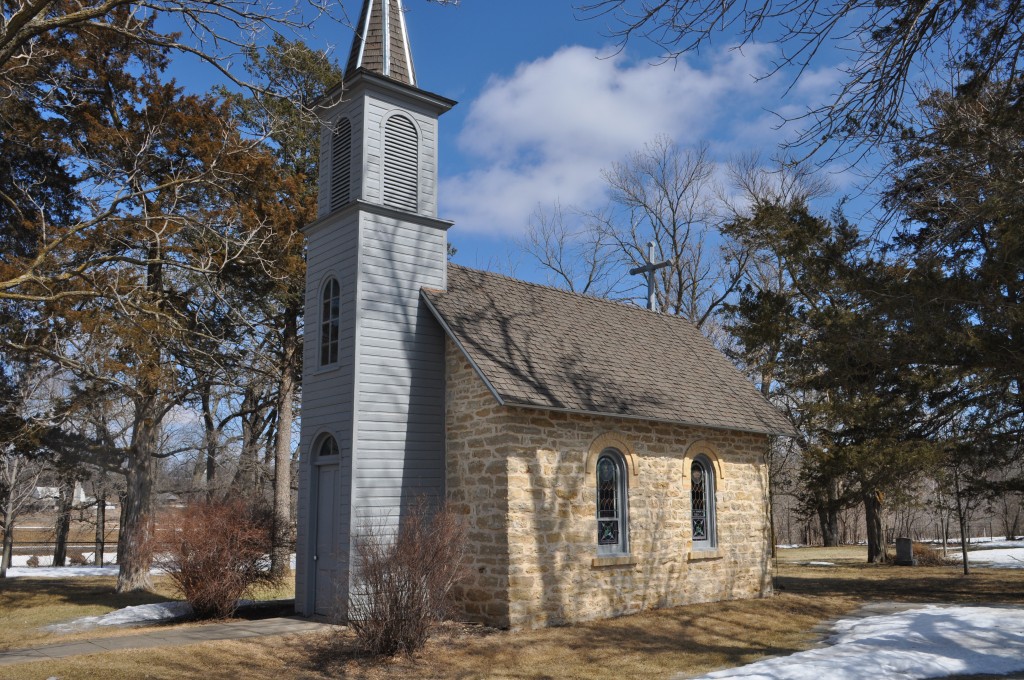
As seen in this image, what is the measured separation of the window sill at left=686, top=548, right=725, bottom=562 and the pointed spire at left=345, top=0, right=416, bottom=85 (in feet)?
33.4

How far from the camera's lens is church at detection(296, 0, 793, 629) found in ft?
39.0

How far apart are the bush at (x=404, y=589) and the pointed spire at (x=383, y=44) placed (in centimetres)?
815

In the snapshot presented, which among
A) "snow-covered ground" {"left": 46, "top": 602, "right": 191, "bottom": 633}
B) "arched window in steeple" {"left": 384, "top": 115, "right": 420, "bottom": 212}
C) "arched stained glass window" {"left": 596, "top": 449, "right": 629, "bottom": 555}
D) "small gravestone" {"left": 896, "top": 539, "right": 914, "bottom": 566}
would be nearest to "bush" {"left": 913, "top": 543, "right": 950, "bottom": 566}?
"small gravestone" {"left": 896, "top": 539, "right": 914, "bottom": 566}

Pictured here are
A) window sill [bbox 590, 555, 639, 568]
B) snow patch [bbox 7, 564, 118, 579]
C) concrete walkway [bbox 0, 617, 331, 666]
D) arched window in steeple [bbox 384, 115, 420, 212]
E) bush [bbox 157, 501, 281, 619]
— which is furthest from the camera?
snow patch [bbox 7, 564, 118, 579]

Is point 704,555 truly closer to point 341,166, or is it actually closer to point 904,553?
point 341,166

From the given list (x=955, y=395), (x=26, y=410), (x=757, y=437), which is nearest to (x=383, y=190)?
(x=757, y=437)

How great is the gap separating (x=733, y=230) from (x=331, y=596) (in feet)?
33.7

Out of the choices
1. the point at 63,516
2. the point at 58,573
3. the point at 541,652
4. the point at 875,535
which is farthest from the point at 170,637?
the point at 875,535

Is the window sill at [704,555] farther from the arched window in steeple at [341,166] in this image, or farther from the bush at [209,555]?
the arched window in steeple at [341,166]

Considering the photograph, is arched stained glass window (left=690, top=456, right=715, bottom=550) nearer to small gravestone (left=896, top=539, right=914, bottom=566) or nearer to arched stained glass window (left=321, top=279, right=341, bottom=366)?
arched stained glass window (left=321, top=279, right=341, bottom=366)

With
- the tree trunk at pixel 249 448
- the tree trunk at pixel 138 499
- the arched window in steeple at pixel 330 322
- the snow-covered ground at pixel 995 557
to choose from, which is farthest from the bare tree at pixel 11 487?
the snow-covered ground at pixel 995 557

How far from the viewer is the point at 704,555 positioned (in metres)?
14.7

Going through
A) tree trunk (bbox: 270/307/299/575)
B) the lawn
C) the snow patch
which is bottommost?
the snow patch

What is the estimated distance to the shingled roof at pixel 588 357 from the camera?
493 inches
